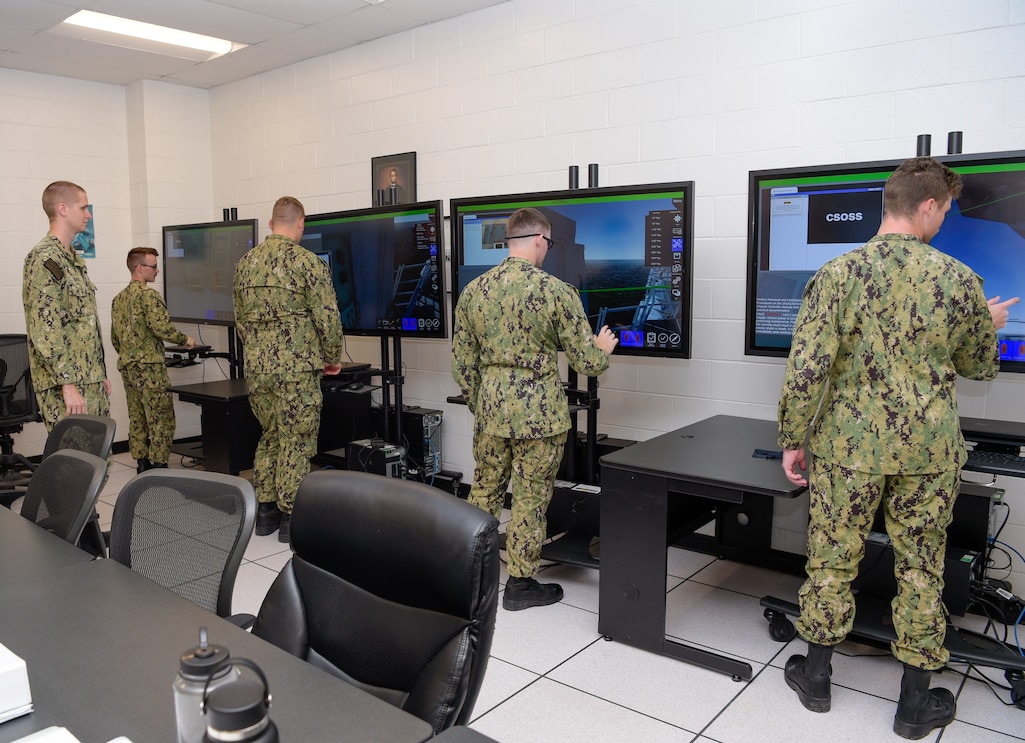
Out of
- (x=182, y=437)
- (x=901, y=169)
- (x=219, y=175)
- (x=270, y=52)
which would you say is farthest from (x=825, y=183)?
(x=182, y=437)

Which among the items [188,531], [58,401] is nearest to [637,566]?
[188,531]

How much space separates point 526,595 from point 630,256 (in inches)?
61.9

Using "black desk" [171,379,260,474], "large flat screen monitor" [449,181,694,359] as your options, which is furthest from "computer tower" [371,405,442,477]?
"large flat screen monitor" [449,181,694,359]

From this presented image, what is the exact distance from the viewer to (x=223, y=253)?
212 inches

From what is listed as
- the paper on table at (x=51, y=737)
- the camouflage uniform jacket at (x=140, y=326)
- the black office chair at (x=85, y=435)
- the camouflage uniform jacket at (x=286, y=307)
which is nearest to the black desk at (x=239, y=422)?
the camouflage uniform jacket at (x=140, y=326)

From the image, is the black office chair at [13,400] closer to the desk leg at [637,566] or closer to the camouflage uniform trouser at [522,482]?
the camouflage uniform trouser at [522,482]

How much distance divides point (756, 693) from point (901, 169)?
1.78 meters

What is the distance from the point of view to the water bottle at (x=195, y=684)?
3.17 ft

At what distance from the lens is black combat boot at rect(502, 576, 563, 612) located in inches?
131

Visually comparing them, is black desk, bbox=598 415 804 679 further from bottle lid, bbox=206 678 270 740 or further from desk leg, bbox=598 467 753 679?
bottle lid, bbox=206 678 270 740

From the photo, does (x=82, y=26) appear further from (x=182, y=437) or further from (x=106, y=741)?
(x=106, y=741)

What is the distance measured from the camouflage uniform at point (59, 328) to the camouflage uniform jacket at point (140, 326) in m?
1.12

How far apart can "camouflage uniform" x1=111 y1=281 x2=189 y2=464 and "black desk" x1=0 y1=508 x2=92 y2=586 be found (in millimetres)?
3094

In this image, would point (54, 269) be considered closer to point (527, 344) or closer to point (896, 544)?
point (527, 344)
